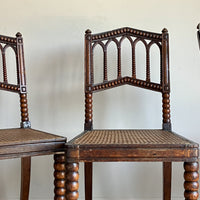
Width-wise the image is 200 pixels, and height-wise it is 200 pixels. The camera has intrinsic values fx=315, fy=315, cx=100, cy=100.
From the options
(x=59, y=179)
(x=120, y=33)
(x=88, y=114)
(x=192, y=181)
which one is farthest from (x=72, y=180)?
(x=120, y=33)

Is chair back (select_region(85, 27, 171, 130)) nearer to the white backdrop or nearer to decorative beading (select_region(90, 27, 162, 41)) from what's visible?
decorative beading (select_region(90, 27, 162, 41))

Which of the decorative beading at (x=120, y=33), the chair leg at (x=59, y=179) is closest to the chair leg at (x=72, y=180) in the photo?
the chair leg at (x=59, y=179)

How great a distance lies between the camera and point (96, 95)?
146cm

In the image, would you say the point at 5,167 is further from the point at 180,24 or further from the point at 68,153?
the point at 180,24

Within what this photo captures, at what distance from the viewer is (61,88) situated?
1.46 meters

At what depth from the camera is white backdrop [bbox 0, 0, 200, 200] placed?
4.67ft

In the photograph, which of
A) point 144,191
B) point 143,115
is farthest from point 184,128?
point 144,191

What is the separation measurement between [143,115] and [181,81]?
0.23 m

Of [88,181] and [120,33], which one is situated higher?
[120,33]

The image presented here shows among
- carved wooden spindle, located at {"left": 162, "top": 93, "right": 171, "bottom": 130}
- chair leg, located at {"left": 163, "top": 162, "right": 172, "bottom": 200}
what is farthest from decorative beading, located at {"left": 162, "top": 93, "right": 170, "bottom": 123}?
chair leg, located at {"left": 163, "top": 162, "right": 172, "bottom": 200}

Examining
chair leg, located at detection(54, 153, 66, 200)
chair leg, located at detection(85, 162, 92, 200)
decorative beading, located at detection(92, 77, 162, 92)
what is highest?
decorative beading, located at detection(92, 77, 162, 92)

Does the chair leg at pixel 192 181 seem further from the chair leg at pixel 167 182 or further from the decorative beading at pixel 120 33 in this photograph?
the decorative beading at pixel 120 33

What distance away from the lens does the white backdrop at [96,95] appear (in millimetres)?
1424

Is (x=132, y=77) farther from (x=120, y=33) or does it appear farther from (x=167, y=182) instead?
(x=167, y=182)
